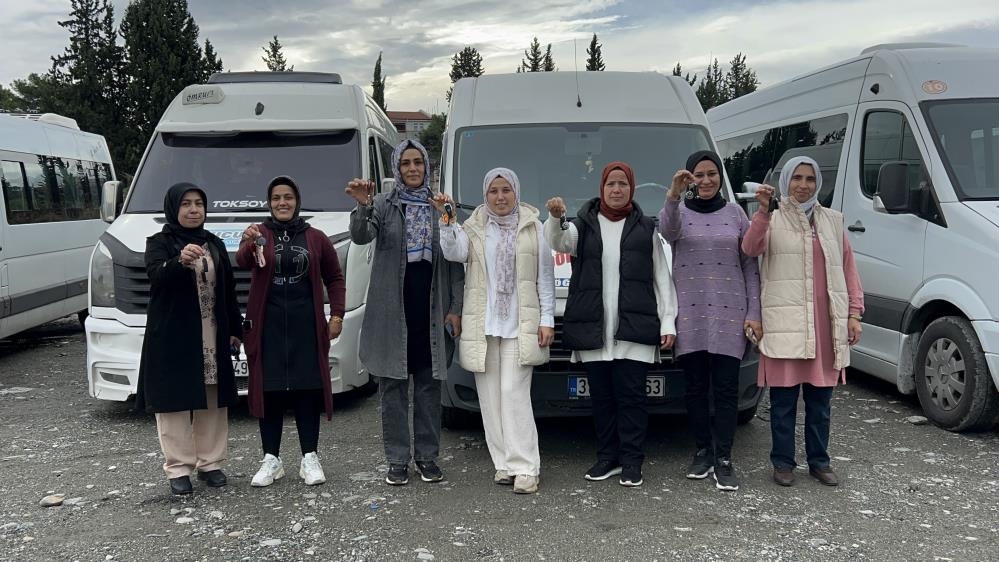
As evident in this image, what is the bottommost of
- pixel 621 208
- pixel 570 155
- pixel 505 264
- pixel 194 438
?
pixel 194 438

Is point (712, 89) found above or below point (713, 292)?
above

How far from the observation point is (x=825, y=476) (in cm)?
474

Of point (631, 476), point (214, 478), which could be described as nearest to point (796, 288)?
point (631, 476)

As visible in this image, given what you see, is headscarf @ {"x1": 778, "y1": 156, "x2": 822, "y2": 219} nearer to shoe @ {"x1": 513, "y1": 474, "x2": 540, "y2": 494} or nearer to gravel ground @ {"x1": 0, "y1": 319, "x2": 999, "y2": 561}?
gravel ground @ {"x1": 0, "y1": 319, "x2": 999, "y2": 561}

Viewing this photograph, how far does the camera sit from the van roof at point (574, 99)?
6.16m

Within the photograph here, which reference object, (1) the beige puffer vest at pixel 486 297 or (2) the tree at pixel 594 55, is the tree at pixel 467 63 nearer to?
(2) the tree at pixel 594 55

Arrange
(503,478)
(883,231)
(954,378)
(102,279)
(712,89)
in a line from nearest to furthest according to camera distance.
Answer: (503,478) → (954,378) → (102,279) → (883,231) → (712,89)

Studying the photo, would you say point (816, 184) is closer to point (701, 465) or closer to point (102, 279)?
point (701, 465)

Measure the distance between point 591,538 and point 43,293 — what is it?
25.3 feet

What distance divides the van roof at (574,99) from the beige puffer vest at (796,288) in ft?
5.88

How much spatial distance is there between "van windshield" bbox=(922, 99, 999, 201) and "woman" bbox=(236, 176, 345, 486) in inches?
175

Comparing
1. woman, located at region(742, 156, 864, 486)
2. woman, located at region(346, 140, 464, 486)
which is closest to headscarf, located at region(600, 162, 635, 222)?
woman, located at region(742, 156, 864, 486)

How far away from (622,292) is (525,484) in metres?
1.22

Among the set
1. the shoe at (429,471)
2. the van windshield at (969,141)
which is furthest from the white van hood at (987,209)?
Result: the shoe at (429,471)
